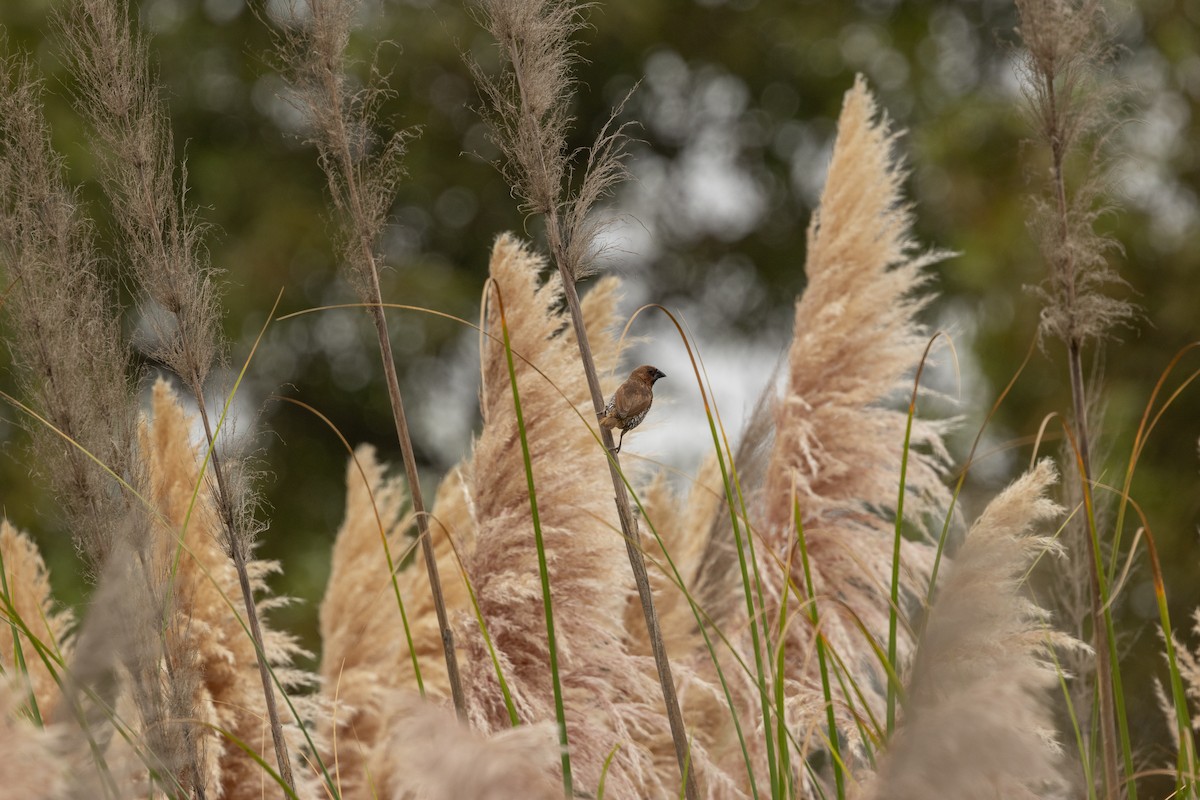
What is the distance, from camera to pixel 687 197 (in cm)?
1075

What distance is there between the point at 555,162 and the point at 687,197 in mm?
9379

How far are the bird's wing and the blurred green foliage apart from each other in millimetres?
5301

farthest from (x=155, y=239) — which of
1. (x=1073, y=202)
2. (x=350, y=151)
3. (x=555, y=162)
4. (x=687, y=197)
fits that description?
(x=687, y=197)

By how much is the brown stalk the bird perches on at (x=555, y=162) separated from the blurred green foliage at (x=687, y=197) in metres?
5.42

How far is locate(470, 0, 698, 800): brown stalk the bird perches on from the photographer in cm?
148

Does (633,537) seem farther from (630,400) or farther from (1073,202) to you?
(1073,202)

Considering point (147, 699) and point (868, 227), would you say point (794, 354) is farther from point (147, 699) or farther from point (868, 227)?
point (147, 699)

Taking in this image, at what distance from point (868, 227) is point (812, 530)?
25.7 inches

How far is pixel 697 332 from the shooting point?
1041cm

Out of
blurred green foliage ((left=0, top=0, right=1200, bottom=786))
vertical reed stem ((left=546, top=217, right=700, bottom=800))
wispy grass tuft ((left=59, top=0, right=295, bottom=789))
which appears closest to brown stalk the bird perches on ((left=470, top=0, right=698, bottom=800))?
vertical reed stem ((left=546, top=217, right=700, bottom=800))

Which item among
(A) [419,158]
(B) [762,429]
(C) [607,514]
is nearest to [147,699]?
(C) [607,514]

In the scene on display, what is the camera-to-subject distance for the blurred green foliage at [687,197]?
7.45m

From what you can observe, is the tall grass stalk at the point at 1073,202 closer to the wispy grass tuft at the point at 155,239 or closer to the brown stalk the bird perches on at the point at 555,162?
the brown stalk the bird perches on at the point at 555,162

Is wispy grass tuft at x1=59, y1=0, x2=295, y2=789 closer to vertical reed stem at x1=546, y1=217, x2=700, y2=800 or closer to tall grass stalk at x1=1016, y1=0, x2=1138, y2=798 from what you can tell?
vertical reed stem at x1=546, y1=217, x2=700, y2=800
